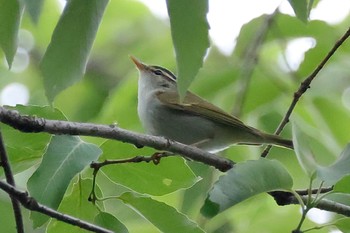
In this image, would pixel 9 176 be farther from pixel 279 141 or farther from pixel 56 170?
pixel 279 141

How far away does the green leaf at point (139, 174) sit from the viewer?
234 centimetres

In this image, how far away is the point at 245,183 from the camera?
194 cm

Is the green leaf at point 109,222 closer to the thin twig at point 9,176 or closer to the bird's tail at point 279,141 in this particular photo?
the thin twig at point 9,176

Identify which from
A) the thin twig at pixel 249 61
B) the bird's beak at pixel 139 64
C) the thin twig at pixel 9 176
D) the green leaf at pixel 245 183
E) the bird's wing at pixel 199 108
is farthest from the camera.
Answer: the bird's beak at pixel 139 64

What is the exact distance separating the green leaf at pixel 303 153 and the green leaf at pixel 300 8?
334 millimetres

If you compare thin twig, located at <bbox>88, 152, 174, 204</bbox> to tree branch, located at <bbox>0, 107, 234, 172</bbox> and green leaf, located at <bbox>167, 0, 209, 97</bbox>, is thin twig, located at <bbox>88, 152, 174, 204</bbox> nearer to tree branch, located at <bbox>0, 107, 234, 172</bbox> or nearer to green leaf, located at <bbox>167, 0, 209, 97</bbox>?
tree branch, located at <bbox>0, 107, 234, 172</bbox>

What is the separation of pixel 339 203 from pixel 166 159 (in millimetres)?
533

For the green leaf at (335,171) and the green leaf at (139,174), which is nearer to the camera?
the green leaf at (335,171)

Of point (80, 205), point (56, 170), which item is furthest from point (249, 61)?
point (56, 170)

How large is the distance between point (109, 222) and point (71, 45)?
55 centimetres

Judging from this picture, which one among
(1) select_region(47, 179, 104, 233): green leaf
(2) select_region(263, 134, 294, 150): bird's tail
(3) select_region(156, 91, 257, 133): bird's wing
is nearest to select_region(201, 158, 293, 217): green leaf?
(1) select_region(47, 179, 104, 233): green leaf

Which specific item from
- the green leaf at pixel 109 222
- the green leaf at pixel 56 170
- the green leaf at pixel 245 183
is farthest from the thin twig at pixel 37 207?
the green leaf at pixel 245 183

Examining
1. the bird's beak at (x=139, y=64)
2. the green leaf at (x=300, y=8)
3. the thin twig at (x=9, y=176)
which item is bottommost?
the thin twig at (x=9, y=176)

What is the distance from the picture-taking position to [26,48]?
7.86m
